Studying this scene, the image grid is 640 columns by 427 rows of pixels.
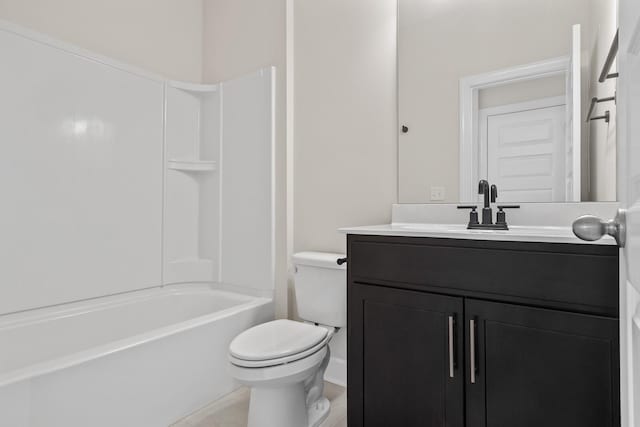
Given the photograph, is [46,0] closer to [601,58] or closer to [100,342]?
[100,342]

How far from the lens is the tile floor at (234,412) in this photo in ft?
5.67

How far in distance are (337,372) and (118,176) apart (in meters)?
1.70

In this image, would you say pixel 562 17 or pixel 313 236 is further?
pixel 313 236

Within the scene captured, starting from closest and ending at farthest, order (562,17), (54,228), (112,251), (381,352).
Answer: (381,352)
(562,17)
(54,228)
(112,251)

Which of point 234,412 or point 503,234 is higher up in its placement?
point 503,234

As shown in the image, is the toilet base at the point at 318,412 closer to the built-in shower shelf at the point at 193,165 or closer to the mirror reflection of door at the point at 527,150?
the mirror reflection of door at the point at 527,150

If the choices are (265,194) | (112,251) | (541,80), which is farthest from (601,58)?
(112,251)

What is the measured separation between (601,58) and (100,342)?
2654 mm

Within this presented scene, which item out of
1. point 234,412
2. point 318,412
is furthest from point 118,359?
point 318,412

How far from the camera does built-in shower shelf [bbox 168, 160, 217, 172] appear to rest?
250cm

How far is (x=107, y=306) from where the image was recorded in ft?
6.93

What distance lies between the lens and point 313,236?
7.32 ft

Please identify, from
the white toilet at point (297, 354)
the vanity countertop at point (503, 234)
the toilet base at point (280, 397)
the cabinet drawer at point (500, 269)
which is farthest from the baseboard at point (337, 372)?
the vanity countertop at point (503, 234)

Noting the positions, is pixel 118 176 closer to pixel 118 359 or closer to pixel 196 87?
pixel 196 87
